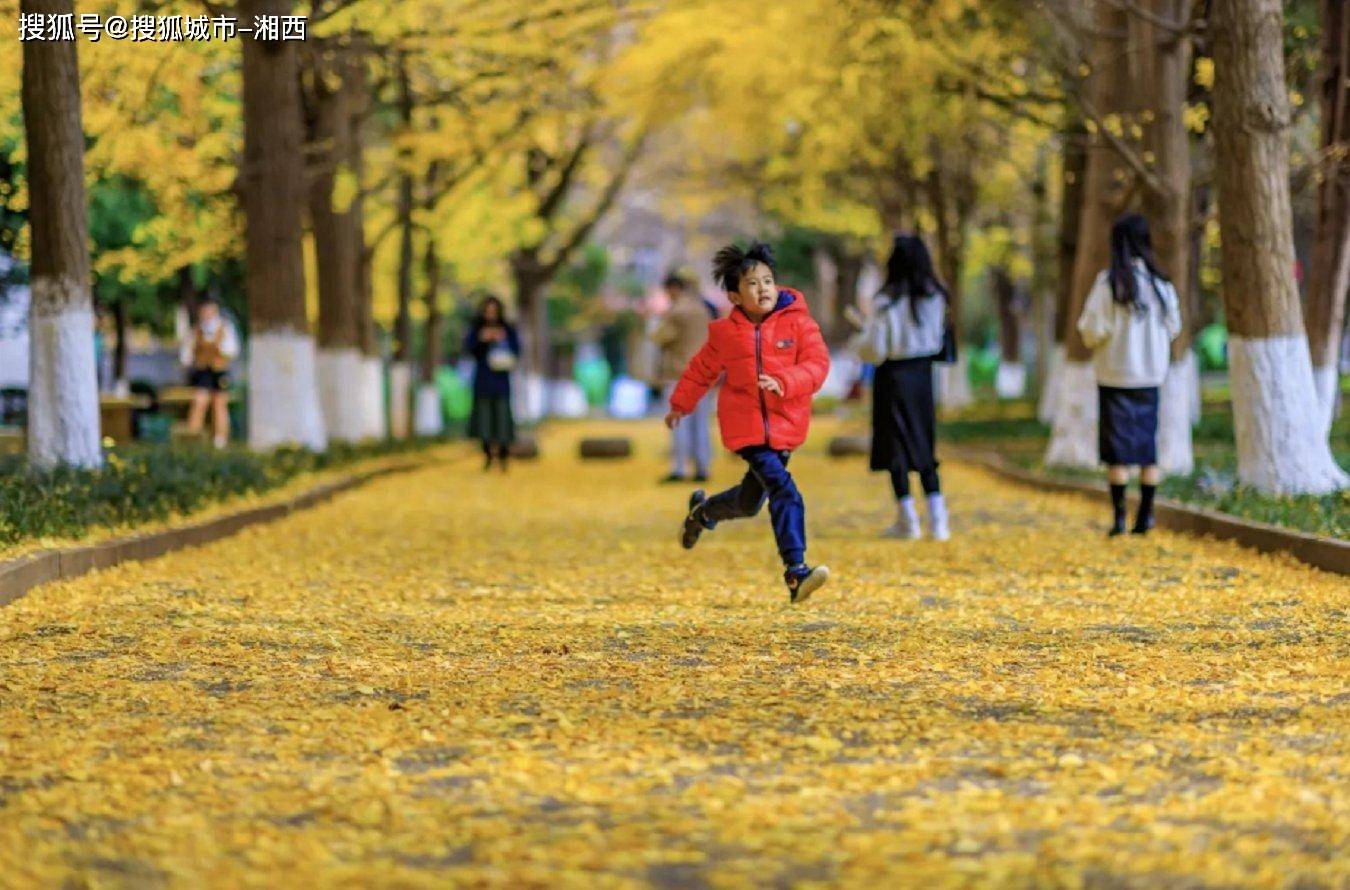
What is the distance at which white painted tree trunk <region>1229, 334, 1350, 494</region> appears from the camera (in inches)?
635

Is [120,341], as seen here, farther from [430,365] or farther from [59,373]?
[59,373]

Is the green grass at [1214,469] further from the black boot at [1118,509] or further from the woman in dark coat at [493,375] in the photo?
the woman in dark coat at [493,375]

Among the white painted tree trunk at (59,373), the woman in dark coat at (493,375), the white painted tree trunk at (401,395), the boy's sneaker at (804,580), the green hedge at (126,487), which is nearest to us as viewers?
the boy's sneaker at (804,580)

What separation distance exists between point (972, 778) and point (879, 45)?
2323 cm

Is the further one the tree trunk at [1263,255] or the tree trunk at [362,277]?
the tree trunk at [362,277]

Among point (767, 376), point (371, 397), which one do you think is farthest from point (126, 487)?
point (371, 397)

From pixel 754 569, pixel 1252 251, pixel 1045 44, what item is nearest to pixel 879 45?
pixel 1045 44

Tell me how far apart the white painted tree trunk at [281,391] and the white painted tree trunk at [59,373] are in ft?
20.5

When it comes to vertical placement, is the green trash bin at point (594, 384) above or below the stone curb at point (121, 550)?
below

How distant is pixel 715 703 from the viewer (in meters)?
7.94

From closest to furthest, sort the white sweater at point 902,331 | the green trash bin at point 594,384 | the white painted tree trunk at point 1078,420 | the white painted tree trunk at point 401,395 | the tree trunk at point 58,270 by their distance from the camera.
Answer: the white sweater at point 902,331 < the tree trunk at point 58,270 < the white painted tree trunk at point 1078,420 < the white painted tree trunk at point 401,395 < the green trash bin at point 594,384

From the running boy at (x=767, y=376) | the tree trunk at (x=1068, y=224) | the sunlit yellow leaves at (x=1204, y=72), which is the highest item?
the sunlit yellow leaves at (x=1204, y=72)

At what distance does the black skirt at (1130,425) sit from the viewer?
49.1ft

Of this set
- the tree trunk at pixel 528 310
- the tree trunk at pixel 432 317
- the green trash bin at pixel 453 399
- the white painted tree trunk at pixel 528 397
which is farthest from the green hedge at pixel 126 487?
the green trash bin at pixel 453 399
